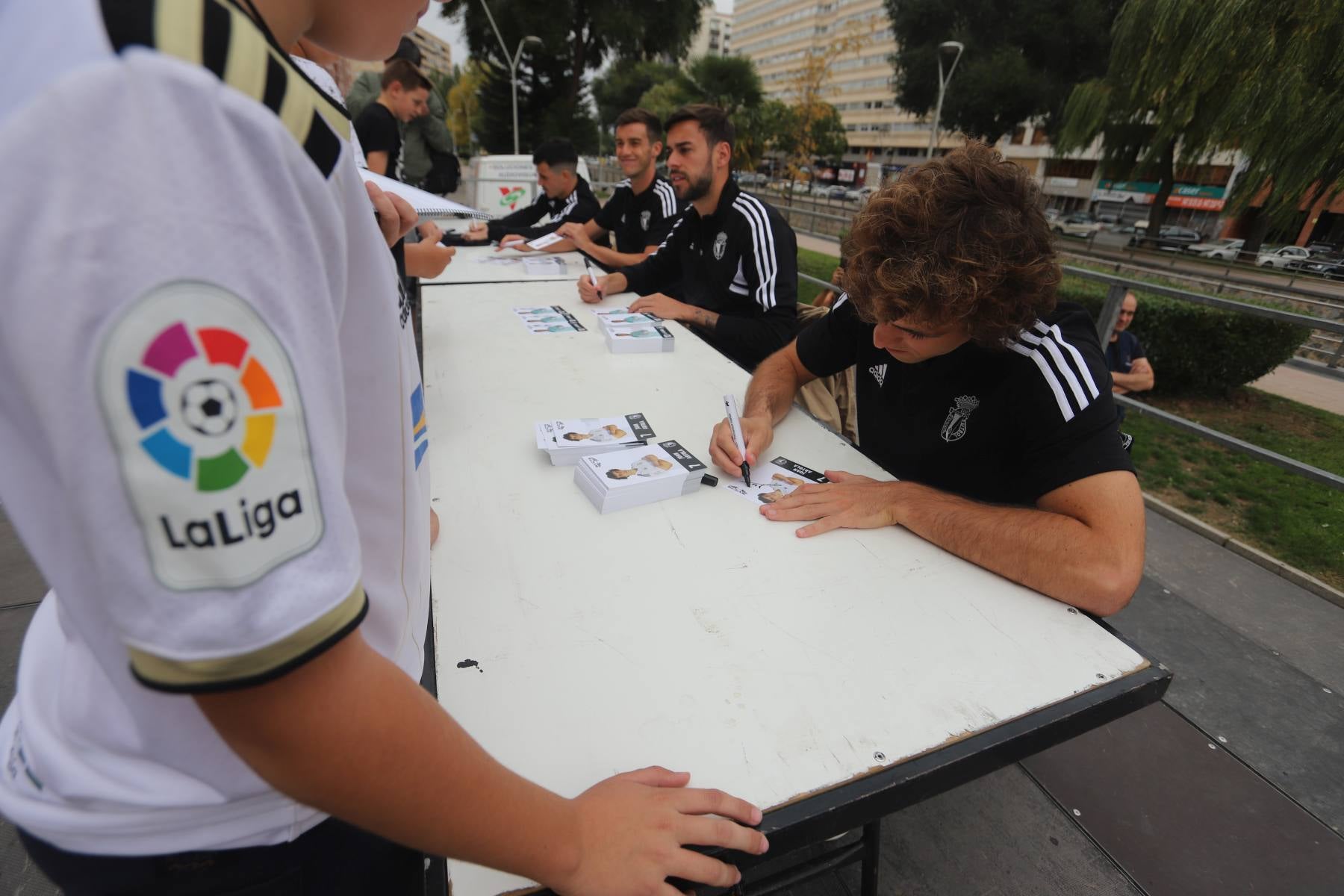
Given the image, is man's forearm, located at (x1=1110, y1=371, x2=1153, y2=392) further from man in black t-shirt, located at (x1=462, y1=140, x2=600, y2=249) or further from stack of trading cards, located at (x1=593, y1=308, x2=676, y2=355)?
man in black t-shirt, located at (x1=462, y1=140, x2=600, y2=249)

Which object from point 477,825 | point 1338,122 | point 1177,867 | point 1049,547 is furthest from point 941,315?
point 1338,122

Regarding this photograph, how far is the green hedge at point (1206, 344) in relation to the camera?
509 cm

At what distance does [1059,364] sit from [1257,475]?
4111 mm

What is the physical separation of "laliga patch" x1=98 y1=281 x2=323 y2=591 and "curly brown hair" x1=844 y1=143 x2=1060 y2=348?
1.29 metres

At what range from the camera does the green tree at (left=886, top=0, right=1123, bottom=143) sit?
70.0ft

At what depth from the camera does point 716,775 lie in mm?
822

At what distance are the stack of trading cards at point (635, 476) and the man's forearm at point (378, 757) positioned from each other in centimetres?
84

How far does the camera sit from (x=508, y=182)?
28.3ft

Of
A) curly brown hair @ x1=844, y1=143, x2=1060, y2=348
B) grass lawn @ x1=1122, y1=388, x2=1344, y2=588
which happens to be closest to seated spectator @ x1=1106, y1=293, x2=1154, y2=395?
grass lawn @ x1=1122, y1=388, x2=1344, y2=588

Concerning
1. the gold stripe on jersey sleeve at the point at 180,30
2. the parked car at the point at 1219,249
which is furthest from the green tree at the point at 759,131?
the gold stripe on jersey sleeve at the point at 180,30

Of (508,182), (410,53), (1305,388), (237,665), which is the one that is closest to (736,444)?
(237,665)

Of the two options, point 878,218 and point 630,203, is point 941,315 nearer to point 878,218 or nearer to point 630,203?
point 878,218

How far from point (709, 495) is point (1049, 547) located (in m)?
0.69

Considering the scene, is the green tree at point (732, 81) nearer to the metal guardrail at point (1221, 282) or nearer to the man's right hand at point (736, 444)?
the metal guardrail at point (1221, 282)
